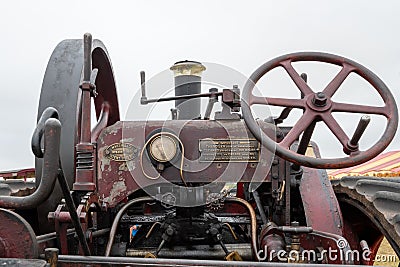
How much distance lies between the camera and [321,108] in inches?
70.4

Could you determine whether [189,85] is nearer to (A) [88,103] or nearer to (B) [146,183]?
(B) [146,183]

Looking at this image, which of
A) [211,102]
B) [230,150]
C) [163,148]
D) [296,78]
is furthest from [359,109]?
[211,102]

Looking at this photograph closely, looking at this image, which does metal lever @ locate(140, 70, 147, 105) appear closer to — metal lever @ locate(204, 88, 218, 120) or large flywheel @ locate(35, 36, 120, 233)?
metal lever @ locate(204, 88, 218, 120)

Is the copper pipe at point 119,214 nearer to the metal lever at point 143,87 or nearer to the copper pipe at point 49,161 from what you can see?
the metal lever at point 143,87

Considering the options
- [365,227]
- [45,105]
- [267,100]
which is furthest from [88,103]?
[365,227]

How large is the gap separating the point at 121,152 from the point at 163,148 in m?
0.21

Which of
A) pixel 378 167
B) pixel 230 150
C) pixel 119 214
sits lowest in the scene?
pixel 378 167

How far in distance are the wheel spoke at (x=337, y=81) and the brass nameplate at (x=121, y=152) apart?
0.85m

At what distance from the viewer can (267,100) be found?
1.84 m

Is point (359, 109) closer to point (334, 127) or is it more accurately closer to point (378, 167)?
point (334, 127)

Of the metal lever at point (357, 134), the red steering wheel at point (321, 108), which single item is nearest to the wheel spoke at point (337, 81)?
the red steering wheel at point (321, 108)

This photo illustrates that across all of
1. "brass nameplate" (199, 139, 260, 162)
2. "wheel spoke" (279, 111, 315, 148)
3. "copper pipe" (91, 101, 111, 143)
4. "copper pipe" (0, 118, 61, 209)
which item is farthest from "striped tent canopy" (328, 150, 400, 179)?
A: "copper pipe" (0, 118, 61, 209)

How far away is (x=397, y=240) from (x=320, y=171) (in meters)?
0.78

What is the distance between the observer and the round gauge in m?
2.05
